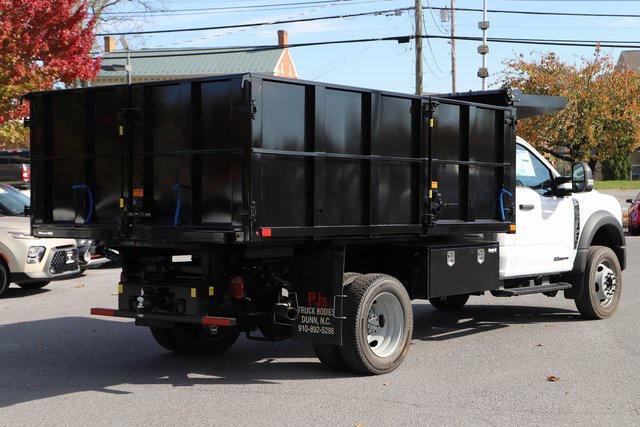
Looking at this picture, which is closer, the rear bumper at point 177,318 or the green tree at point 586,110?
the rear bumper at point 177,318

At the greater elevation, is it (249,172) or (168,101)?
(168,101)

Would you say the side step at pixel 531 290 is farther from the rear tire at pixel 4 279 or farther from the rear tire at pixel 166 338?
the rear tire at pixel 4 279

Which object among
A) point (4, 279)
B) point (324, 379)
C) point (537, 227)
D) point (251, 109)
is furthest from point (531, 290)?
point (4, 279)

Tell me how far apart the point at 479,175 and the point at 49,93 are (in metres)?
4.23

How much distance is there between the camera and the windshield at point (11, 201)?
46.3 feet

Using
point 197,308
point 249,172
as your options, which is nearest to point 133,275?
point 197,308

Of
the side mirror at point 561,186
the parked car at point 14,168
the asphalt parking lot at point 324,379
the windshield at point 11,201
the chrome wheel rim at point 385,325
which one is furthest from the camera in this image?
the parked car at point 14,168

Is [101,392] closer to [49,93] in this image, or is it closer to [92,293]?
[49,93]

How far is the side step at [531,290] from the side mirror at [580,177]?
1.14m

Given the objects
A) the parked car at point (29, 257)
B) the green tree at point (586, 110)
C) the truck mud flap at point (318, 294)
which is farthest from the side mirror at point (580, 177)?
the green tree at point (586, 110)

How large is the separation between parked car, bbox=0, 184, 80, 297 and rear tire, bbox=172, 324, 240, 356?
5.02m

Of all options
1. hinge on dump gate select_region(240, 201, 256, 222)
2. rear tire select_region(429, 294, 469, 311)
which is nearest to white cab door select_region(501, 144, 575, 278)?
rear tire select_region(429, 294, 469, 311)

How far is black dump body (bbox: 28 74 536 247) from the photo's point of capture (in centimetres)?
632

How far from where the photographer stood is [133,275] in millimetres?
7367
